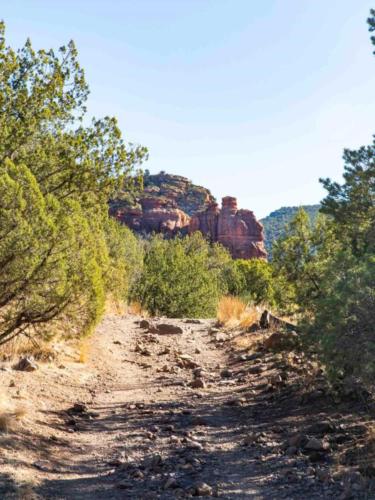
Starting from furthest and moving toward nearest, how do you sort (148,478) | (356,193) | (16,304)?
1. (16,304)
2. (356,193)
3. (148,478)

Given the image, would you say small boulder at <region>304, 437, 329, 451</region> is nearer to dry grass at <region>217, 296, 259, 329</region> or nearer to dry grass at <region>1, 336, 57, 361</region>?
dry grass at <region>1, 336, 57, 361</region>

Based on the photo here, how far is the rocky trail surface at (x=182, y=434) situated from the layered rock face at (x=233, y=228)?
302ft

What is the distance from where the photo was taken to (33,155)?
30.6 feet

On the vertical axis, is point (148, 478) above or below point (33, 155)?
below

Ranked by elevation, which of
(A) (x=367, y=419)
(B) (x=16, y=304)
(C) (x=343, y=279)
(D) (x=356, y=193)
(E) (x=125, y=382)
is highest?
(D) (x=356, y=193)

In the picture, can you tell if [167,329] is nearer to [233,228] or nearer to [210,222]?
[233,228]

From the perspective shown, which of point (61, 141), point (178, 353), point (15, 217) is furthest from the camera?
point (178, 353)

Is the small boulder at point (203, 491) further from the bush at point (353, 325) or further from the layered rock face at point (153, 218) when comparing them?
the layered rock face at point (153, 218)

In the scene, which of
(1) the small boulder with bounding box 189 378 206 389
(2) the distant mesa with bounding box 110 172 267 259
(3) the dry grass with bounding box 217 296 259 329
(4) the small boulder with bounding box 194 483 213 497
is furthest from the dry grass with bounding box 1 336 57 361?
(2) the distant mesa with bounding box 110 172 267 259

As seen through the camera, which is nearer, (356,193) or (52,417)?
(356,193)

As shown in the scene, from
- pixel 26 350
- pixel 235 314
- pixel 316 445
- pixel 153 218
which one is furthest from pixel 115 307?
pixel 153 218

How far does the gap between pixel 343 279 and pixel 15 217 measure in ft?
14.2

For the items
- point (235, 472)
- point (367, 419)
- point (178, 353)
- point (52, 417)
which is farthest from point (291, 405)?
point (178, 353)

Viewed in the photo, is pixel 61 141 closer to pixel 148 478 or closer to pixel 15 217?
pixel 15 217
